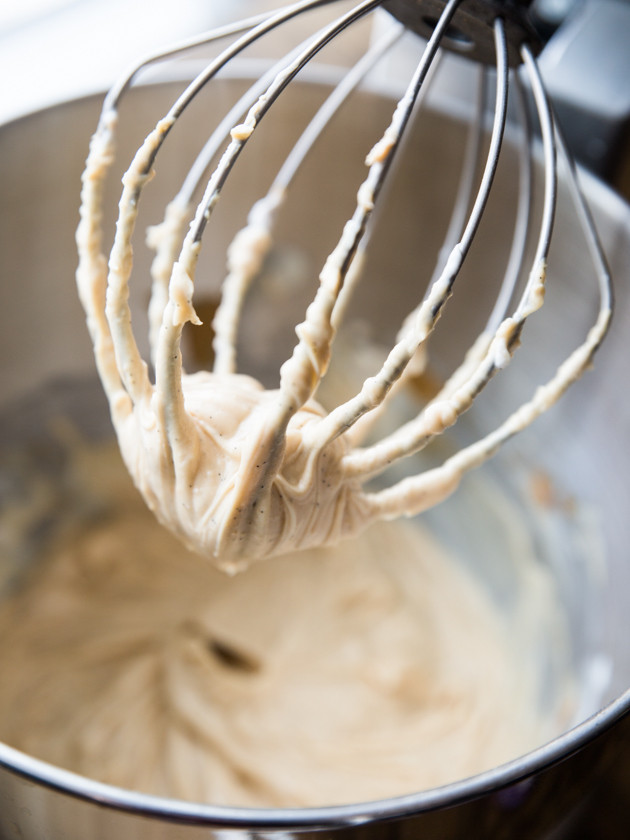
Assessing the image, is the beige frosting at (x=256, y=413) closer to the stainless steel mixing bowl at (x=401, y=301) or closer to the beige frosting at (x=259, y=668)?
the stainless steel mixing bowl at (x=401, y=301)

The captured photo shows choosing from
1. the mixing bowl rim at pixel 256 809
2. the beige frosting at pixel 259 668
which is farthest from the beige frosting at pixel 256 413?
the beige frosting at pixel 259 668

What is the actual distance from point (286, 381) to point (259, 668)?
531 mm

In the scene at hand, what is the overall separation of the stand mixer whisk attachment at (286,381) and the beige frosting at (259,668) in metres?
0.33

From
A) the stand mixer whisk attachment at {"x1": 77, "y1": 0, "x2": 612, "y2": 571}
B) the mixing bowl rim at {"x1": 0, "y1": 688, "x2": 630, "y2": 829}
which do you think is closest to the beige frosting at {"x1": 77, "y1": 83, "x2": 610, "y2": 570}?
the stand mixer whisk attachment at {"x1": 77, "y1": 0, "x2": 612, "y2": 571}

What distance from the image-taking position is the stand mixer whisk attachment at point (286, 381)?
0.39 m

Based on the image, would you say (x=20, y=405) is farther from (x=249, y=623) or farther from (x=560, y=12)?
(x=560, y=12)

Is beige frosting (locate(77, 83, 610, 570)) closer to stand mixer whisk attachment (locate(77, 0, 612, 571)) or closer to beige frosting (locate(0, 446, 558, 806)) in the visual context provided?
stand mixer whisk attachment (locate(77, 0, 612, 571))

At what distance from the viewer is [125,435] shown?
496 millimetres

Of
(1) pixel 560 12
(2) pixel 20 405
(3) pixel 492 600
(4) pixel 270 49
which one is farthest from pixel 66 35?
(3) pixel 492 600

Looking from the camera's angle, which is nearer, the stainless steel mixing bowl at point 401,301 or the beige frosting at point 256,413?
the beige frosting at point 256,413

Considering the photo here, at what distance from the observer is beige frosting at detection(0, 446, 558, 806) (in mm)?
742

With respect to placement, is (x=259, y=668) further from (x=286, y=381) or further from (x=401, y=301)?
(x=286, y=381)

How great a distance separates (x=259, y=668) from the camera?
842 mm

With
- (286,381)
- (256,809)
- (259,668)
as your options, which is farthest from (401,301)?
(256,809)
